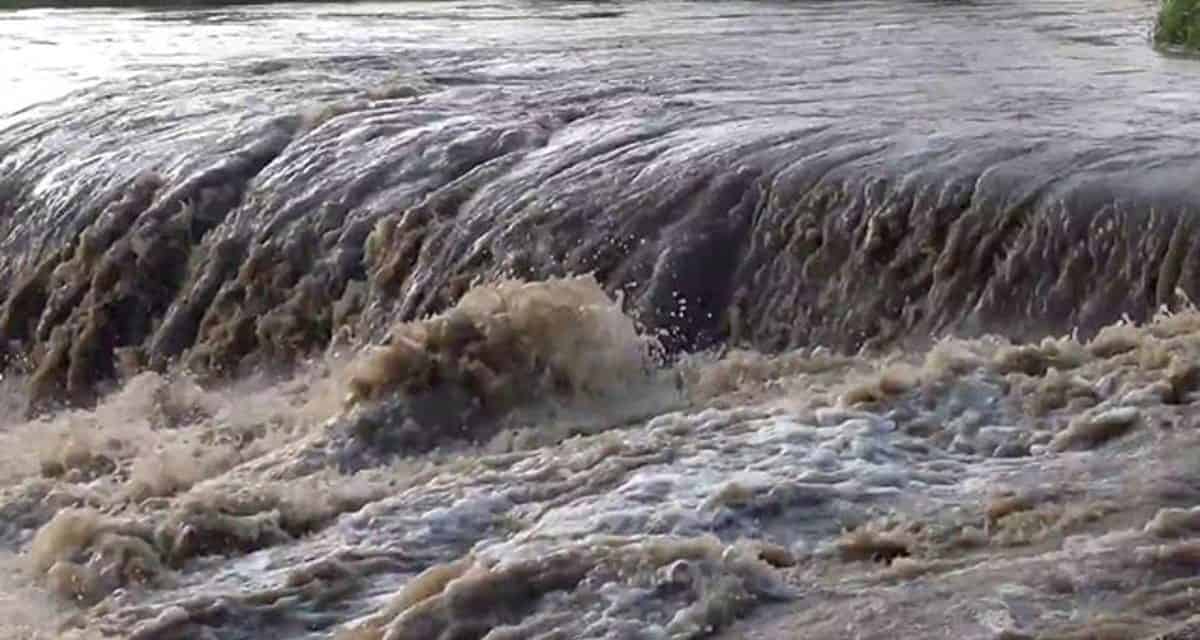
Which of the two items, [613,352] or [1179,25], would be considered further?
[1179,25]

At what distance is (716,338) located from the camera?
7.98 meters

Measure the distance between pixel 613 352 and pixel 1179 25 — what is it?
8881mm

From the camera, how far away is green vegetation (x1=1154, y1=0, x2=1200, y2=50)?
14352 millimetres

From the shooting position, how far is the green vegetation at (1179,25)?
14.4 metres

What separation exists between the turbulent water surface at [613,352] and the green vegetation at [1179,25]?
0.32 meters

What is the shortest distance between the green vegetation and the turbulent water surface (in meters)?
0.32

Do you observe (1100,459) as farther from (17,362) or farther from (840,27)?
(840,27)

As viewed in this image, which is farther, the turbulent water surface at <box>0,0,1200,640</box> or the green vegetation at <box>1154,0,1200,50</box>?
the green vegetation at <box>1154,0,1200,50</box>

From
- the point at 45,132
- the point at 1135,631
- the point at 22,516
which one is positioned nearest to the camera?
the point at 1135,631

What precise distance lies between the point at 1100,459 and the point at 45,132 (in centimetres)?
937

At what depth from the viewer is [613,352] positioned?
285 inches

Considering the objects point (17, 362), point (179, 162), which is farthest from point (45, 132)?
point (17, 362)

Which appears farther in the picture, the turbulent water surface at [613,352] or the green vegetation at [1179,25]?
the green vegetation at [1179,25]

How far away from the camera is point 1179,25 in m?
14.6
